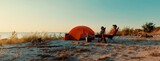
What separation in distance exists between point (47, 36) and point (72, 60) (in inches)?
420

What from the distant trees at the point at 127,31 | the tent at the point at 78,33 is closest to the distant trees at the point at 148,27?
the distant trees at the point at 127,31

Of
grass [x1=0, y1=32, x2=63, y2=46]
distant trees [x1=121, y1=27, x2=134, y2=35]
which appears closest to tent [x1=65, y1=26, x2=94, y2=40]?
grass [x1=0, y1=32, x2=63, y2=46]

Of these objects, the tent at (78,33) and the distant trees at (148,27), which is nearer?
the tent at (78,33)

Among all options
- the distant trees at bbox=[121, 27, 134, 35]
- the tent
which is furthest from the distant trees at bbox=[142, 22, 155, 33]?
the tent

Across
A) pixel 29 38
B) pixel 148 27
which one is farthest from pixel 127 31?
pixel 29 38

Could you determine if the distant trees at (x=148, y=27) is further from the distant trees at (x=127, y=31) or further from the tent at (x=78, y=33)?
the tent at (x=78, y=33)

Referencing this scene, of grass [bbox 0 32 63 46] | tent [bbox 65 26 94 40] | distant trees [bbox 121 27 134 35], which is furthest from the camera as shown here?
distant trees [bbox 121 27 134 35]

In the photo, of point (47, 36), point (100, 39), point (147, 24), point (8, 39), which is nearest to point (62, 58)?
point (100, 39)

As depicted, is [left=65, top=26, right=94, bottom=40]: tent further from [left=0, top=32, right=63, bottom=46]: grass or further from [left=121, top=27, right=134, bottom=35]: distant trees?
[left=121, top=27, right=134, bottom=35]: distant trees

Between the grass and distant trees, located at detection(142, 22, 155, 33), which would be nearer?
the grass

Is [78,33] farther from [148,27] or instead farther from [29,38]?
[148,27]

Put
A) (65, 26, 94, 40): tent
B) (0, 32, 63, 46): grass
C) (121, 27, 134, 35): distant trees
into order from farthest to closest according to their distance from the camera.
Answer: (121, 27, 134, 35): distant trees
(65, 26, 94, 40): tent
(0, 32, 63, 46): grass

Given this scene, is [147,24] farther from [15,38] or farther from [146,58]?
[146,58]

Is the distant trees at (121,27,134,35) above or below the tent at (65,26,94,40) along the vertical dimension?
above
